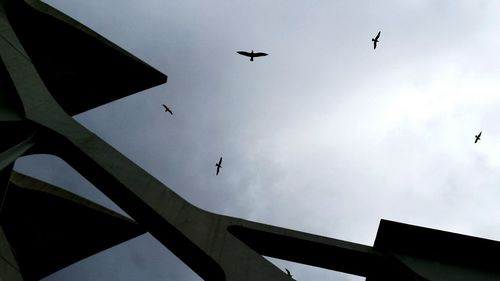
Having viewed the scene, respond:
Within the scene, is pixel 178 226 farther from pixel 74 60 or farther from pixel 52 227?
pixel 52 227

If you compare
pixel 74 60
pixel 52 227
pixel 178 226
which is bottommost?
pixel 52 227

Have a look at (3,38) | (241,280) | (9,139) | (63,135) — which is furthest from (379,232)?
(3,38)

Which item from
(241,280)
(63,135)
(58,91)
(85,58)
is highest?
(85,58)

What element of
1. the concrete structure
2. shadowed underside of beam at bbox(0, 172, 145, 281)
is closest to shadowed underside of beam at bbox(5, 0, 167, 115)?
the concrete structure

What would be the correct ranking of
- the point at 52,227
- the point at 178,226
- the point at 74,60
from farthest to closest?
the point at 52,227, the point at 74,60, the point at 178,226

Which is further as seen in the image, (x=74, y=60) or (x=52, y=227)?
(x=52, y=227)

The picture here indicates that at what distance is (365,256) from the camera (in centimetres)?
1212

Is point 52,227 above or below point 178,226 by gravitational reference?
below

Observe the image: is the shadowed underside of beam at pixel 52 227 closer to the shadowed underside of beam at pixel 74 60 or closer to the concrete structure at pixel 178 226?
the shadowed underside of beam at pixel 74 60

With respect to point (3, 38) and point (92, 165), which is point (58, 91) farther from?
point (92, 165)

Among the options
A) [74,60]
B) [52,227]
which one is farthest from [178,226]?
[52,227]

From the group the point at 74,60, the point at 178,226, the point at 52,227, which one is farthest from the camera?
the point at 52,227

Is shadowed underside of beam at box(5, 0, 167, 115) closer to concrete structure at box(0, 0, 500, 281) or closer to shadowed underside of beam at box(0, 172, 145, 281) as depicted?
concrete structure at box(0, 0, 500, 281)

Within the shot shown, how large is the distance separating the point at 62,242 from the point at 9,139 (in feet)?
26.2
